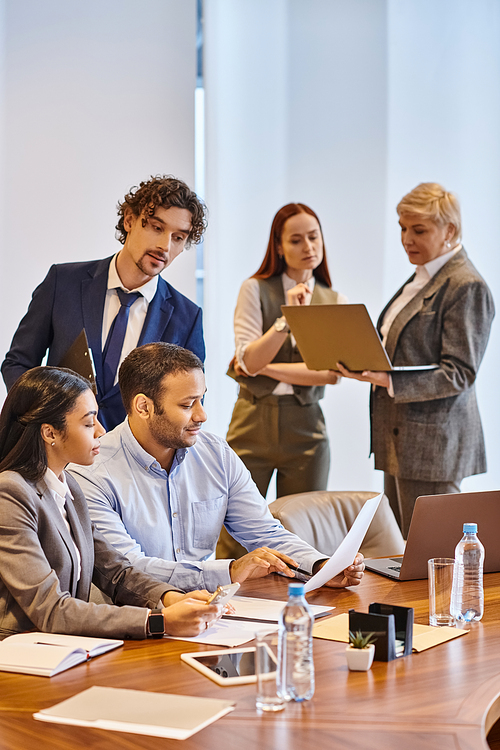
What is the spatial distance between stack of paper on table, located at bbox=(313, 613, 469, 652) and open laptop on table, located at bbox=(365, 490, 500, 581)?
34 centimetres

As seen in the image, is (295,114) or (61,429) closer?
(61,429)

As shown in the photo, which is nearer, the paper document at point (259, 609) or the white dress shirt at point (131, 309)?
the paper document at point (259, 609)

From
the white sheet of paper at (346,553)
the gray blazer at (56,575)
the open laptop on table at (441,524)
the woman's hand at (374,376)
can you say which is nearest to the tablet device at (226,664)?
the gray blazer at (56,575)

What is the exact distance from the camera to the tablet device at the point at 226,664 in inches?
53.2

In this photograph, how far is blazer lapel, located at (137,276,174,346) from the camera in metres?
2.67

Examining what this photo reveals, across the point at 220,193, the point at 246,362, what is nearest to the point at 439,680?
the point at 246,362

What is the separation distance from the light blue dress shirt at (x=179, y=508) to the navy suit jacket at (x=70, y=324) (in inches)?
16.5

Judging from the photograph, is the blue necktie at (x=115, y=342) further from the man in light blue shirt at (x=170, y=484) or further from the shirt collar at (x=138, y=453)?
the shirt collar at (x=138, y=453)

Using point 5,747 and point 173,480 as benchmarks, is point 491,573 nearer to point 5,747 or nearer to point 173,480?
point 173,480

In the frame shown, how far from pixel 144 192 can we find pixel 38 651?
1.61 m

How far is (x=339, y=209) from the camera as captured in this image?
4871 millimetres

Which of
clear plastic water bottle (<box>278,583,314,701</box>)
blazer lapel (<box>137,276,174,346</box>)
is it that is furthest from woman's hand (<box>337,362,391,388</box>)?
clear plastic water bottle (<box>278,583,314,701</box>)

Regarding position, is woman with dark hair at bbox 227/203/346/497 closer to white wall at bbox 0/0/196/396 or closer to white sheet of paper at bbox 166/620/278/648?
white wall at bbox 0/0/196/396

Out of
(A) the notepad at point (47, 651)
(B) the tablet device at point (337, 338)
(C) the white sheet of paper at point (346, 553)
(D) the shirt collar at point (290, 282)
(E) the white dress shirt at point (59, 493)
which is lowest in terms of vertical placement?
(A) the notepad at point (47, 651)
